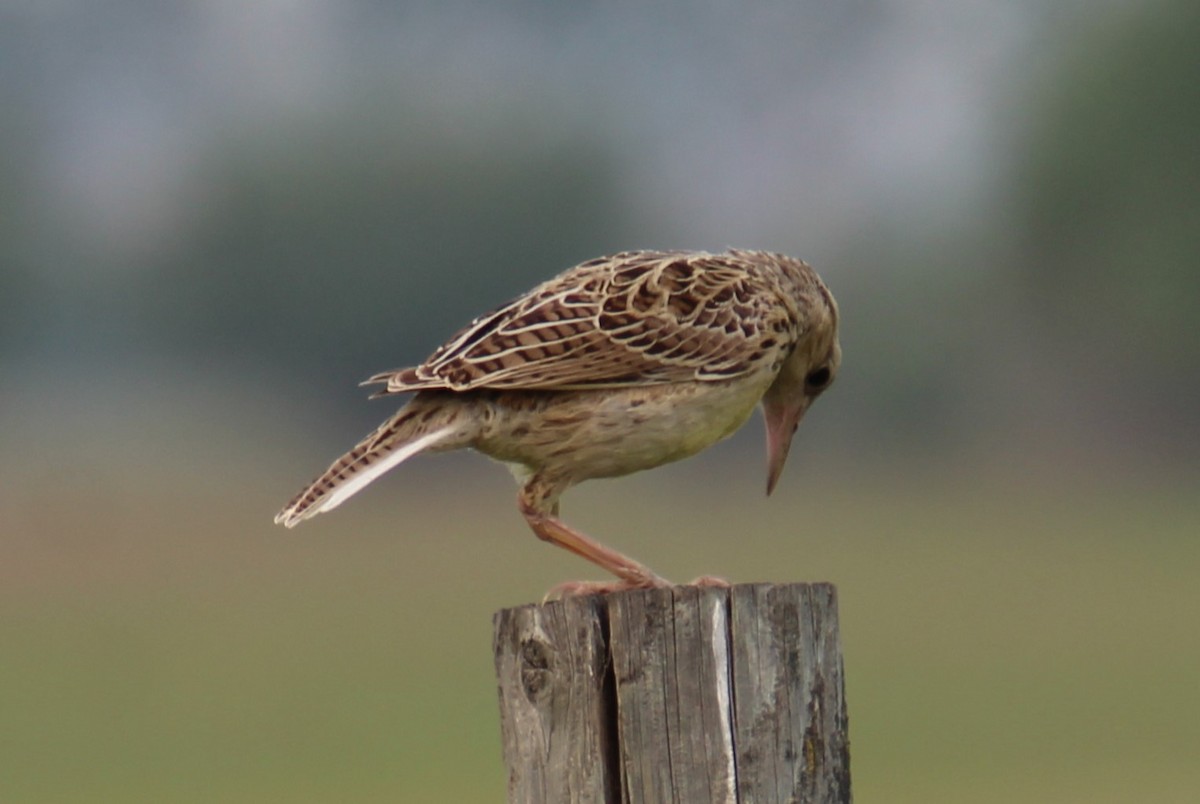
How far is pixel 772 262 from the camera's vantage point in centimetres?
981

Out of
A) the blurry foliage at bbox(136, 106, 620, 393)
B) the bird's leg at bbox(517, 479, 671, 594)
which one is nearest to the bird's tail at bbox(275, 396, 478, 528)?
the bird's leg at bbox(517, 479, 671, 594)

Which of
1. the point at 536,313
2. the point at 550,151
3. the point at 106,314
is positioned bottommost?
the point at 536,313

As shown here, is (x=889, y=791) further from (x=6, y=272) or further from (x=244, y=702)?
(x=6, y=272)

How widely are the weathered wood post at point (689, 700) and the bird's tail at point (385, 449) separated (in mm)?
1811

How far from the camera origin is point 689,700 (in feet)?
20.1

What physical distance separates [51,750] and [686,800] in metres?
30.6

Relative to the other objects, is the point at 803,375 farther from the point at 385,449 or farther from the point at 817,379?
the point at 385,449

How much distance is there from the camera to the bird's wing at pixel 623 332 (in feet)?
27.7

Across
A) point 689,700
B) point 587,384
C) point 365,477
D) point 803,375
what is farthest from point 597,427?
point 689,700

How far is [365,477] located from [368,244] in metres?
75.3

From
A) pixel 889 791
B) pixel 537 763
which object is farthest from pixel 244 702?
pixel 537 763

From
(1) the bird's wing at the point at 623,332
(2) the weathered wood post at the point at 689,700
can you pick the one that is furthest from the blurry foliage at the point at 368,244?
(2) the weathered wood post at the point at 689,700

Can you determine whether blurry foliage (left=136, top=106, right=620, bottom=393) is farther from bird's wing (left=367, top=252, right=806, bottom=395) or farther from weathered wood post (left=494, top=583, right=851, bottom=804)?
weathered wood post (left=494, top=583, right=851, bottom=804)

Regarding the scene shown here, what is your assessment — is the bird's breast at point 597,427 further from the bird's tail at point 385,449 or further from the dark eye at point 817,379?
the dark eye at point 817,379
